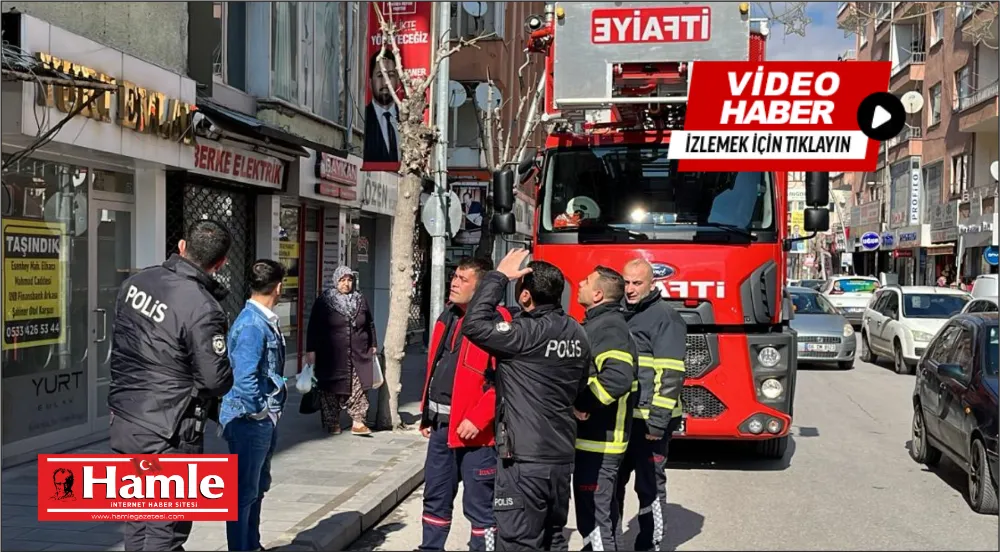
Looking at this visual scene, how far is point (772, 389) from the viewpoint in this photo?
7777 mm

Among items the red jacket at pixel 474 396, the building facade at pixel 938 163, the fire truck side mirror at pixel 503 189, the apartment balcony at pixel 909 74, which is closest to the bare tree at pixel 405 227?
the fire truck side mirror at pixel 503 189

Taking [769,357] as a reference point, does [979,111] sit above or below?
above

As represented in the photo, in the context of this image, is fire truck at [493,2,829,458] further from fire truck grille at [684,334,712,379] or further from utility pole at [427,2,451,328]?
utility pole at [427,2,451,328]

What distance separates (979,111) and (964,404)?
25921 millimetres

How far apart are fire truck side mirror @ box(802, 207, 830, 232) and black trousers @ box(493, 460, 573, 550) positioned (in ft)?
14.2

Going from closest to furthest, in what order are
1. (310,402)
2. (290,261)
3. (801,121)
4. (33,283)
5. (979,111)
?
1. (801,121)
2. (310,402)
3. (33,283)
4. (290,261)
5. (979,111)

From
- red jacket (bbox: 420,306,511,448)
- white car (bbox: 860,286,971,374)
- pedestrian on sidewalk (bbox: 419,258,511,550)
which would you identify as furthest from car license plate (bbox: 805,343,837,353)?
red jacket (bbox: 420,306,511,448)

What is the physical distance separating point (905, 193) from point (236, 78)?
34182 millimetres

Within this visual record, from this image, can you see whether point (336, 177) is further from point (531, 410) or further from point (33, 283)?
point (531, 410)

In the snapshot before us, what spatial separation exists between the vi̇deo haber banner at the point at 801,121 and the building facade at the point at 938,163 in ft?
73.2

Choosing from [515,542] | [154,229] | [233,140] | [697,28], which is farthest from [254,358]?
[233,140]

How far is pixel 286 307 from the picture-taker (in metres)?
14.2

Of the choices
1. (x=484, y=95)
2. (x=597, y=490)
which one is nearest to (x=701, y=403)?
(x=597, y=490)

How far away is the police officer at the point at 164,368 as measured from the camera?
4.10 metres
